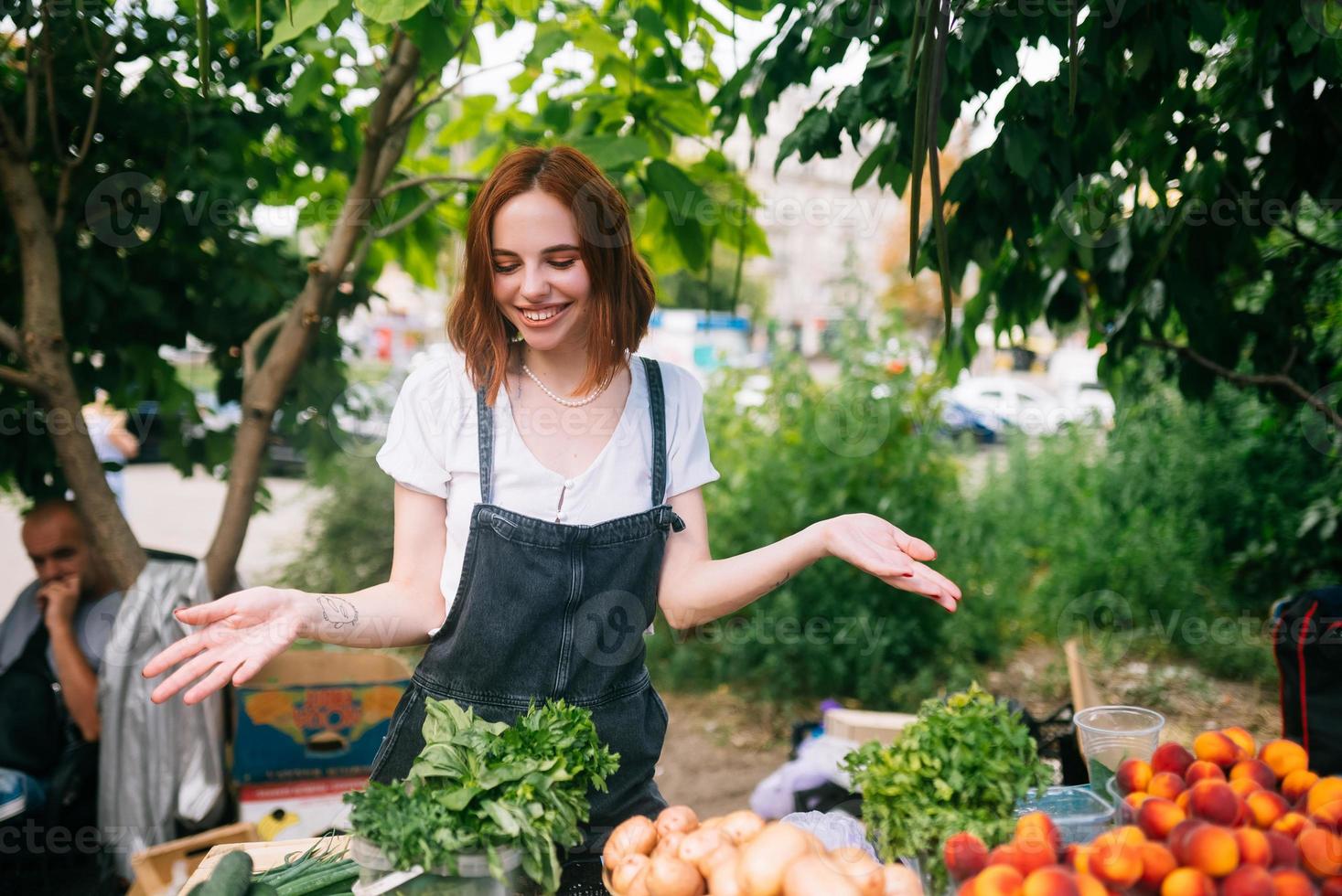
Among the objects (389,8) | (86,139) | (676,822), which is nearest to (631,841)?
(676,822)

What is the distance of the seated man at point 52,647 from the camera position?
321 centimetres

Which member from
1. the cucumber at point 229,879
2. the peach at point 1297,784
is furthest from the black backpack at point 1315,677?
the cucumber at point 229,879

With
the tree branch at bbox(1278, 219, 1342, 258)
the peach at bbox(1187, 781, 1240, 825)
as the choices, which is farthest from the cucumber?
the tree branch at bbox(1278, 219, 1342, 258)

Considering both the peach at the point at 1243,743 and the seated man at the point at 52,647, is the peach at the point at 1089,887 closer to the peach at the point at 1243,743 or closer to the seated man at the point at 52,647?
the peach at the point at 1243,743

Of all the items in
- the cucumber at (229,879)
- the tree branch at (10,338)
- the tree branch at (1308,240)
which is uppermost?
the tree branch at (1308,240)

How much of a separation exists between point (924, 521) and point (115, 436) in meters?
3.87

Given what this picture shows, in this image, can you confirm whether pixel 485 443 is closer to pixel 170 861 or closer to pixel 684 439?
→ pixel 684 439

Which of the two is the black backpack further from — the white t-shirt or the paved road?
the paved road

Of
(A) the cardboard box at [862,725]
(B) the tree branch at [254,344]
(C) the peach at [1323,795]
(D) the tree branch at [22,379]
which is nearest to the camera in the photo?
(C) the peach at [1323,795]

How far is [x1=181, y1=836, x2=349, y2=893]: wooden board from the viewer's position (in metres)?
1.62

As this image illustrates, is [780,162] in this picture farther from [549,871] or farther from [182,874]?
[182,874]

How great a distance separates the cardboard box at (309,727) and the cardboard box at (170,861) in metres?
0.28

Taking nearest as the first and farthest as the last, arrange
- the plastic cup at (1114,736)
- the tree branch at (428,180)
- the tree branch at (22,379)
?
the plastic cup at (1114,736) → the tree branch at (22,379) → the tree branch at (428,180)

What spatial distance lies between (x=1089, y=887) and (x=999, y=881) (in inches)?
4.0
